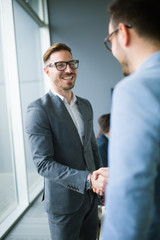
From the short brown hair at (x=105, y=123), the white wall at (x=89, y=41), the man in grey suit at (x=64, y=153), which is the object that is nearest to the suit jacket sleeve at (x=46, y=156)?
the man in grey suit at (x=64, y=153)

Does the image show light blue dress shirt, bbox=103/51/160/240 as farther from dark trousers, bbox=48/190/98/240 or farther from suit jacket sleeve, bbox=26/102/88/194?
dark trousers, bbox=48/190/98/240

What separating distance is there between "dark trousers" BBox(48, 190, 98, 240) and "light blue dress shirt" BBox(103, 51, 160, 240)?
0.92 metres

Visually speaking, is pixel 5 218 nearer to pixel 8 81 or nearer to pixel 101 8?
pixel 8 81

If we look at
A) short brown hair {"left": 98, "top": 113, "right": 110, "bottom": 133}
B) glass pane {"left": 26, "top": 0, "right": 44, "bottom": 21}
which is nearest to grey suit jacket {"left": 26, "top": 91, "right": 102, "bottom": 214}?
short brown hair {"left": 98, "top": 113, "right": 110, "bottom": 133}

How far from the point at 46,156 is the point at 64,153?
145 millimetres

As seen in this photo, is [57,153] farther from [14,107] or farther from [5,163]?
[14,107]

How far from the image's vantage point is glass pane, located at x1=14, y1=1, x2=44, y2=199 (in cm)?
339

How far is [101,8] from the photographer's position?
4.44 m

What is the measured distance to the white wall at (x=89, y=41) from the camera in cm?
448

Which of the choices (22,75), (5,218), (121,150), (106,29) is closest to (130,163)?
(121,150)

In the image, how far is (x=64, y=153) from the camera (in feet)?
4.73

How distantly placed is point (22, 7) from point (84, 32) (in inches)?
56.5

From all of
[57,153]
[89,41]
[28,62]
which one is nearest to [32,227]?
[57,153]

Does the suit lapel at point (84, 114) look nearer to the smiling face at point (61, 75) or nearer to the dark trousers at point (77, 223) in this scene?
the smiling face at point (61, 75)
